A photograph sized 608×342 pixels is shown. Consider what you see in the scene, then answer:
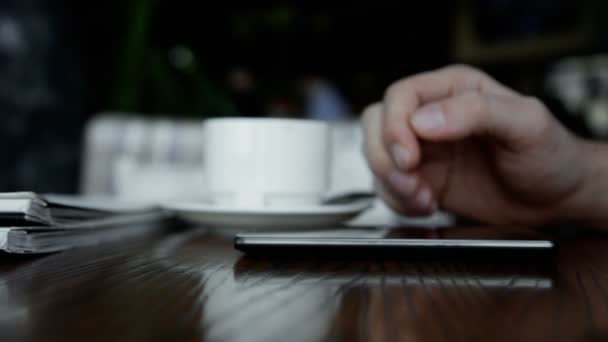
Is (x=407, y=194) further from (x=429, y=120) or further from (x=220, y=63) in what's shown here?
(x=220, y=63)

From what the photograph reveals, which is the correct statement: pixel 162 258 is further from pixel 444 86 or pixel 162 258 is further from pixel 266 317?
pixel 444 86

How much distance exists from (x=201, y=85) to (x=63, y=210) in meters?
1.76

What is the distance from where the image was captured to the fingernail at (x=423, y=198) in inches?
21.2

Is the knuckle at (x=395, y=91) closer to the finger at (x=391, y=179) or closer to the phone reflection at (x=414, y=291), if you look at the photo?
the finger at (x=391, y=179)

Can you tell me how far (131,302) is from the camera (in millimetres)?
219

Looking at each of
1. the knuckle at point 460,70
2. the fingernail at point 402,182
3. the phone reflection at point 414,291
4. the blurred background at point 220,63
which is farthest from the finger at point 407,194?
the blurred background at point 220,63

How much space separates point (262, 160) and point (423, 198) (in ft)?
0.49

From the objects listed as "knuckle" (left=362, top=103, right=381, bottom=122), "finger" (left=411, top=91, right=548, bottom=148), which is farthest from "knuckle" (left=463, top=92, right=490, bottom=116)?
"knuckle" (left=362, top=103, right=381, bottom=122)

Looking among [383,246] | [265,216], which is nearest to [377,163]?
[265,216]

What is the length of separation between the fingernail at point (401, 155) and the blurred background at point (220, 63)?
0.56 meters

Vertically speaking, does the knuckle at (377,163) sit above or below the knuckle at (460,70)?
below

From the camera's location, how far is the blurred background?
179 cm

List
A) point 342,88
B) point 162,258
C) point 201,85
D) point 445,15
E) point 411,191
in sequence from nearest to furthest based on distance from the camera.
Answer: point 162,258
point 411,191
point 201,85
point 445,15
point 342,88

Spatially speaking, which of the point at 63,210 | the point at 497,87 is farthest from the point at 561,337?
the point at 497,87
